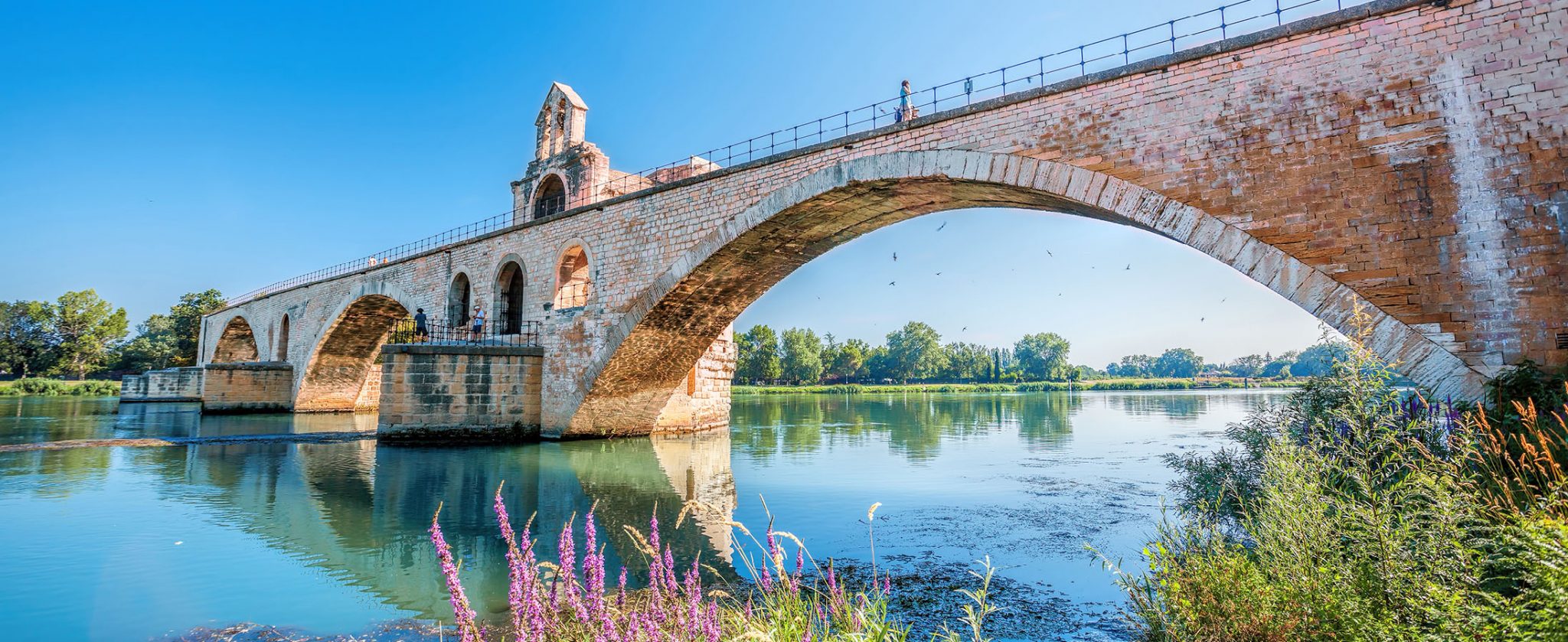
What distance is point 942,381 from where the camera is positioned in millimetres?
94875

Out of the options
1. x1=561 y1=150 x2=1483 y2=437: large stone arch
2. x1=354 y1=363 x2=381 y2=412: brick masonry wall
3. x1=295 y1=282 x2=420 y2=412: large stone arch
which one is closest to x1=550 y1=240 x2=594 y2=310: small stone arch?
x1=561 y1=150 x2=1483 y2=437: large stone arch

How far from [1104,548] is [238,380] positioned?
1287 inches

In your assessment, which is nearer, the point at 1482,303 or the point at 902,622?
the point at 902,622

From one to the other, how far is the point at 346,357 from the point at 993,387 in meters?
68.5

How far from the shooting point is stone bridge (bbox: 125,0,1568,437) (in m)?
7.34

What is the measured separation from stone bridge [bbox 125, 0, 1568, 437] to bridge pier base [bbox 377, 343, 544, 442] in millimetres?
47

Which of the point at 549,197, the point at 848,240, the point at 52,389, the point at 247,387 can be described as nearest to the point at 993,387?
the point at 549,197

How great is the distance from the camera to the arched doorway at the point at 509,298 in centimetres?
2061

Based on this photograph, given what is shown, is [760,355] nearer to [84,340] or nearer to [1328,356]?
[84,340]

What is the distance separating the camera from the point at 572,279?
19250mm

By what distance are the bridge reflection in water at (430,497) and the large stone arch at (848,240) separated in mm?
1757

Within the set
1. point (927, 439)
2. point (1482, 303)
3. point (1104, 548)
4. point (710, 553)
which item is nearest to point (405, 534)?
point (710, 553)

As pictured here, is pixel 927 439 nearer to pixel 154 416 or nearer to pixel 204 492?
pixel 204 492

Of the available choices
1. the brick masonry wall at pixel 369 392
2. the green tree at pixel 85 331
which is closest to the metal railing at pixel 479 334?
the brick masonry wall at pixel 369 392
